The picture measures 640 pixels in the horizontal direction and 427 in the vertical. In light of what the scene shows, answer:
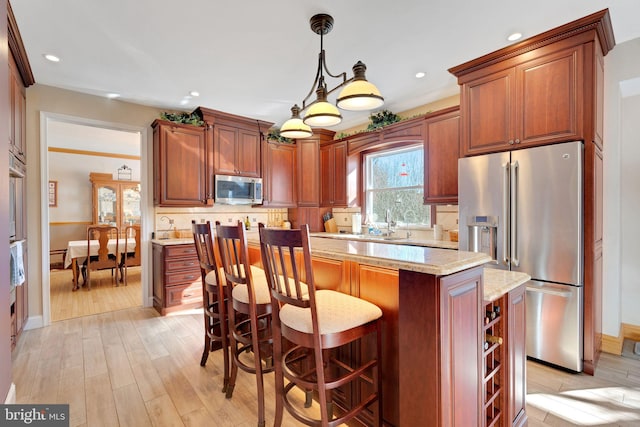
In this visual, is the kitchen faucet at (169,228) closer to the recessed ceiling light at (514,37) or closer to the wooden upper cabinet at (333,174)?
the wooden upper cabinet at (333,174)

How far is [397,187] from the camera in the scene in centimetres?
447

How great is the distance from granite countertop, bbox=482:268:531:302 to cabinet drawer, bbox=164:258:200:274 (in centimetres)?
343

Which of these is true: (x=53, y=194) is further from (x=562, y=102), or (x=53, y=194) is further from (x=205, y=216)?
(x=562, y=102)

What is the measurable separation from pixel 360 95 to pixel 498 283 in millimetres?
1379

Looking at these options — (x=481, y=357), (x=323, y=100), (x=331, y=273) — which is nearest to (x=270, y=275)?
(x=331, y=273)

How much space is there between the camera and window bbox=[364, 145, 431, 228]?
4.20 meters

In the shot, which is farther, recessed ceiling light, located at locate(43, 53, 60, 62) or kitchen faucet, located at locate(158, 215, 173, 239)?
kitchen faucet, located at locate(158, 215, 173, 239)

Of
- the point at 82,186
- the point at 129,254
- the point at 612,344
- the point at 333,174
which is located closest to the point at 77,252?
the point at 129,254

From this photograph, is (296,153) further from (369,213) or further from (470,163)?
(470,163)

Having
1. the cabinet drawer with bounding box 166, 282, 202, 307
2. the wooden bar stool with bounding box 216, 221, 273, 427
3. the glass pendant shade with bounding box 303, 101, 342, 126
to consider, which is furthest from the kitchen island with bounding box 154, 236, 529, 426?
the cabinet drawer with bounding box 166, 282, 202, 307

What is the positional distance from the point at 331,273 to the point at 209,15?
7.02 feet

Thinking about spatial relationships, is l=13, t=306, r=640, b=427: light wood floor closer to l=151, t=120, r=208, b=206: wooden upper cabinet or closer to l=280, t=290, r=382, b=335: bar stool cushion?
l=280, t=290, r=382, b=335: bar stool cushion

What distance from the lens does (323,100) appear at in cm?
231

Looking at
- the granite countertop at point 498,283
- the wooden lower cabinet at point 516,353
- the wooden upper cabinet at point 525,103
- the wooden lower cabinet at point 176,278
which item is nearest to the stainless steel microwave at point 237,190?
the wooden lower cabinet at point 176,278
